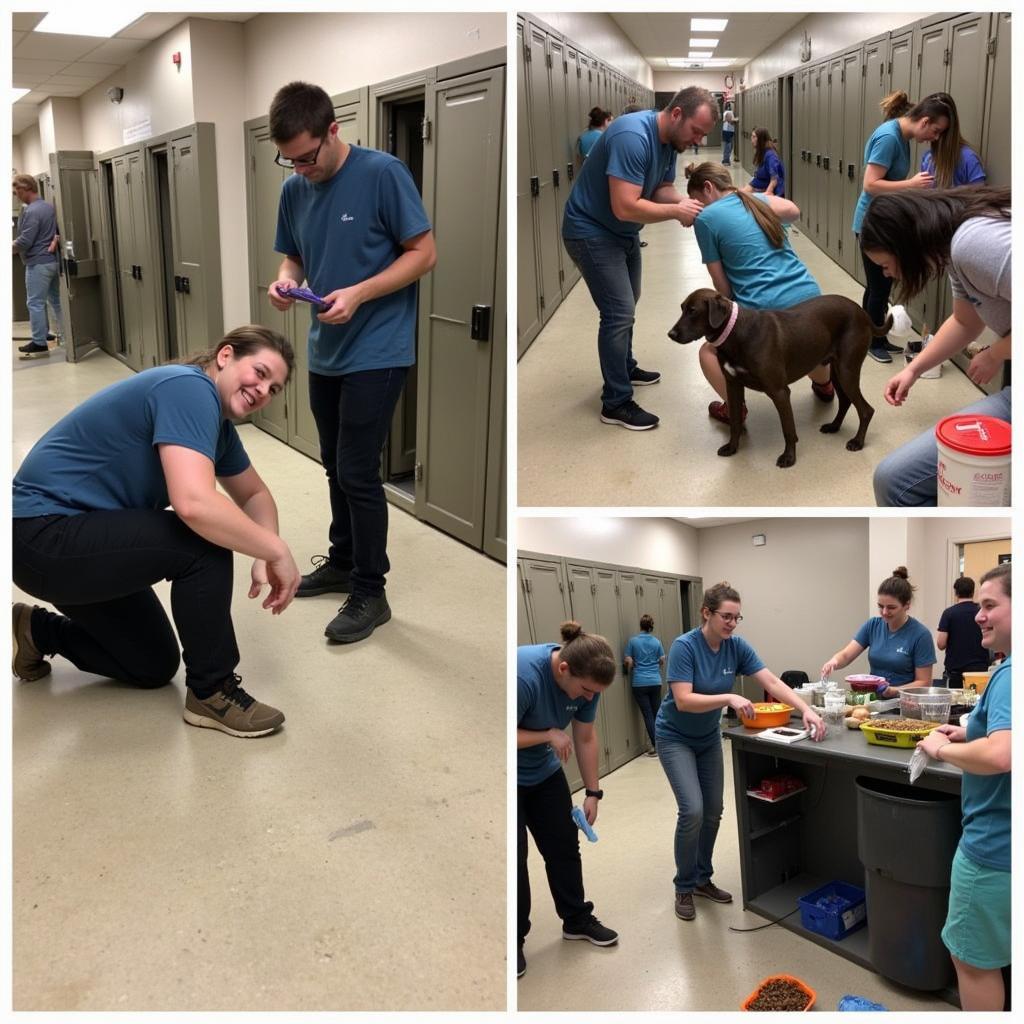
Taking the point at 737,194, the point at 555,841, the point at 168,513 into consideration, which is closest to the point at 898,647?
the point at 555,841

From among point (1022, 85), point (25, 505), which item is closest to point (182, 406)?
point (25, 505)

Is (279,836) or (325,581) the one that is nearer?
(279,836)

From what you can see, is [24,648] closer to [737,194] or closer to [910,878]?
[910,878]

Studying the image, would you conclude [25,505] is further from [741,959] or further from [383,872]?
[741,959]

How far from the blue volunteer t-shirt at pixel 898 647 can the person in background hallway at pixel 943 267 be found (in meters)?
1.48

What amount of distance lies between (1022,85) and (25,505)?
2.41 meters

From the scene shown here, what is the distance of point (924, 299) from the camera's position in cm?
407

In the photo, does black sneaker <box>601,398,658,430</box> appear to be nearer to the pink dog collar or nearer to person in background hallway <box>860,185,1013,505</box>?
the pink dog collar

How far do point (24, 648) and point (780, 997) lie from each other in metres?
2.33

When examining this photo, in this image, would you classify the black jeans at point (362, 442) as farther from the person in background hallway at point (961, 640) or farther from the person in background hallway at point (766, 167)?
the person in background hallway at point (766, 167)

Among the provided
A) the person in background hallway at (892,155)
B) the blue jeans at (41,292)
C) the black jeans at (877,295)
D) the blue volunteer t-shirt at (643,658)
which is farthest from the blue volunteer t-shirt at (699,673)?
the blue jeans at (41,292)

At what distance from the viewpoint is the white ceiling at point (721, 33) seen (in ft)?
17.2

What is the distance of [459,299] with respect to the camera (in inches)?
150

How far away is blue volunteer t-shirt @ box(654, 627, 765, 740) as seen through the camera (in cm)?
292
